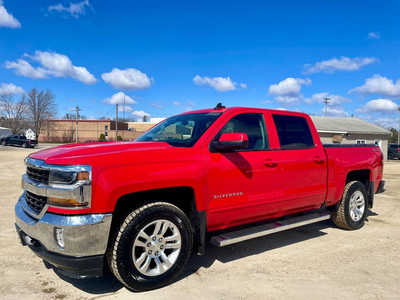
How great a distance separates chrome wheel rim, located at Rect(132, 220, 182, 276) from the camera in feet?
10.5

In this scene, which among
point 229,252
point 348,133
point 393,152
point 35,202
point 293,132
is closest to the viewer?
point 35,202

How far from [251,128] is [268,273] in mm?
1812

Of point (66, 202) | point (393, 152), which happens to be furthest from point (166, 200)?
point (393, 152)

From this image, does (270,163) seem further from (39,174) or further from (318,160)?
(39,174)

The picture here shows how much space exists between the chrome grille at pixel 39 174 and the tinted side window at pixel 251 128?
2056mm

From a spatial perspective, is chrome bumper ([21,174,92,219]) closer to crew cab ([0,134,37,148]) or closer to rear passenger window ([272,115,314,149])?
rear passenger window ([272,115,314,149])

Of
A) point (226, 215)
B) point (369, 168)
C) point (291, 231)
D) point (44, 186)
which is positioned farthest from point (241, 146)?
point (369, 168)

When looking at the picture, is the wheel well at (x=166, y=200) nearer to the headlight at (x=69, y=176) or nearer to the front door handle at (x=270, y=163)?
Result: the headlight at (x=69, y=176)

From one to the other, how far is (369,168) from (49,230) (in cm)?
520

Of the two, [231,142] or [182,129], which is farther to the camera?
[182,129]

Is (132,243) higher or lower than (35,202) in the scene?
lower

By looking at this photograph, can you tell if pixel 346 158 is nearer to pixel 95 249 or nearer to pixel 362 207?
pixel 362 207

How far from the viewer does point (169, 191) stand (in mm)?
3414

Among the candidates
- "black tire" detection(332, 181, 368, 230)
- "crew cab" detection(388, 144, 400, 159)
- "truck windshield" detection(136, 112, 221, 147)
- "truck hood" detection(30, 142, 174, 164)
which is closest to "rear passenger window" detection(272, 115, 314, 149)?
"truck windshield" detection(136, 112, 221, 147)
